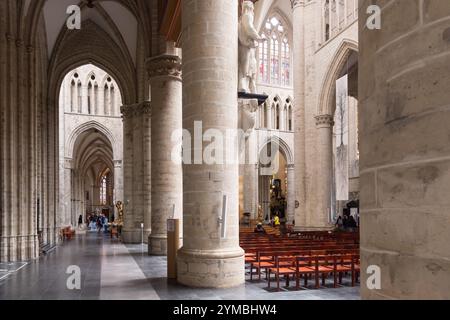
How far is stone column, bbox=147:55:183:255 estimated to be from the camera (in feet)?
48.2

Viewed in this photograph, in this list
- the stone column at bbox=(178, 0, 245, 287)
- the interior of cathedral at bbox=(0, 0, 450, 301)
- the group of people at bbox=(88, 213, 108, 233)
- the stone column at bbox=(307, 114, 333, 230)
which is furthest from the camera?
the group of people at bbox=(88, 213, 108, 233)

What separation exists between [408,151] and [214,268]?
7503mm

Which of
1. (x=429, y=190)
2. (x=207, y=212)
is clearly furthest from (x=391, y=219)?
(x=207, y=212)

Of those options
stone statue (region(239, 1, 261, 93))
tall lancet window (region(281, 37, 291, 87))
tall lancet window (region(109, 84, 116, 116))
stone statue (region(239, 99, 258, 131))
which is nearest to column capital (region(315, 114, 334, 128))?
stone statue (region(239, 99, 258, 131))

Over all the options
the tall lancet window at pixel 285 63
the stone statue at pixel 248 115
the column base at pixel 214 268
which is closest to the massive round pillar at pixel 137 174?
the stone statue at pixel 248 115

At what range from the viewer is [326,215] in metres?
23.0

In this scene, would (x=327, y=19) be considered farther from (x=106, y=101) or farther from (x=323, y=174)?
(x=106, y=101)

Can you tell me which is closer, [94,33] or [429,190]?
[429,190]

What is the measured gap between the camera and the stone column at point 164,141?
48.2 feet

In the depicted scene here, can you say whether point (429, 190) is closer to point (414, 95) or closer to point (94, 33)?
point (414, 95)

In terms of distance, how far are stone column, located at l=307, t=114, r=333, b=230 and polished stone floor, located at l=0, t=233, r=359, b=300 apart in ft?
38.0

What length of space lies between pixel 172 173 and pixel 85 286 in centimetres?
570

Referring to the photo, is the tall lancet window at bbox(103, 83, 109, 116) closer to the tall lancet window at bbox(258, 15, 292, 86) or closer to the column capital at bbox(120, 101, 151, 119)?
the tall lancet window at bbox(258, 15, 292, 86)

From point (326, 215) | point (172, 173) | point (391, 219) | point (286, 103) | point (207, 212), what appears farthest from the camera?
point (286, 103)
